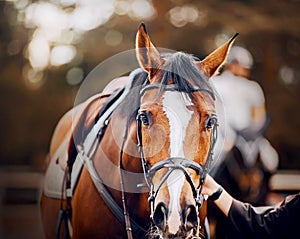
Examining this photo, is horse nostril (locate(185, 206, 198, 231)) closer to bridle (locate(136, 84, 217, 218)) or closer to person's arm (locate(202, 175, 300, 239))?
bridle (locate(136, 84, 217, 218))

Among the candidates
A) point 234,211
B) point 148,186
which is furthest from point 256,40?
point 148,186

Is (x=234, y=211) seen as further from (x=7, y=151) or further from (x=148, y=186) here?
(x=7, y=151)

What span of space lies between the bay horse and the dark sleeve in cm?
16

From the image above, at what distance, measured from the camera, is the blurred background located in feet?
15.9

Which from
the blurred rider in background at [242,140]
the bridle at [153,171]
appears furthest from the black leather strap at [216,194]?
the blurred rider in background at [242,140]

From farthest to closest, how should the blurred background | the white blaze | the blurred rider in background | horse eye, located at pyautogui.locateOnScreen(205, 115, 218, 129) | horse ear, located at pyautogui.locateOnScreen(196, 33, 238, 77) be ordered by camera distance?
the blurred background < the blurred rider in background < horse ear, located at pyautogui.locateOnScreen(196, 33, 238, 77) < horse eye, located at pyautogui.locateOnScreen(205, 115, 218, 129) < the white blaze

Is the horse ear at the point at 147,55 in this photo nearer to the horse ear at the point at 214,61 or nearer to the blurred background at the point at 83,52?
the horse ear at the point at 214,61

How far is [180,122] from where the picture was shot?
1780 millimetres

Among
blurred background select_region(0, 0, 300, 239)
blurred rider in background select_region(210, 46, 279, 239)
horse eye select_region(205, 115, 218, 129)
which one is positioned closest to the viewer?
horse eye select_region(205, 115, 218, 129)

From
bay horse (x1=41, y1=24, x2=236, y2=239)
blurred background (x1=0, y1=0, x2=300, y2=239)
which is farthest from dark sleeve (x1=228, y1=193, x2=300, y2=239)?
blurred background (x1=0, y1=0, x2=300, y2=239)

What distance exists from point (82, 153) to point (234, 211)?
1.65 ft

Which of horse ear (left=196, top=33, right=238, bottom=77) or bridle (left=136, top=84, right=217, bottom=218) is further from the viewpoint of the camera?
horse ear (left=196, top=33, right=238, bottom=77)

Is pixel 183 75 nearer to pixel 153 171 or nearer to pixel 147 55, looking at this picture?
pixel 147 55

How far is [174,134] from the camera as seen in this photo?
1.76 meters
